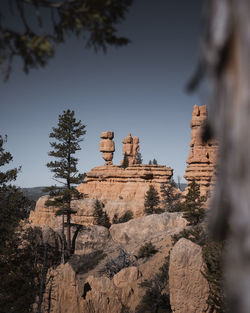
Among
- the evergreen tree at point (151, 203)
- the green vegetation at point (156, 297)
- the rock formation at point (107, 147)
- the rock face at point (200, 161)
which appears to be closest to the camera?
the green vegetation at point (156, 297)

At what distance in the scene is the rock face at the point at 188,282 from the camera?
1043 cm

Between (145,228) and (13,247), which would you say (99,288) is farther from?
(145,228)

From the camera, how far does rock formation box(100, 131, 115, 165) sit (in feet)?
156

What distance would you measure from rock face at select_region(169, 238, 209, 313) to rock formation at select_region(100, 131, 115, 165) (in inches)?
1475

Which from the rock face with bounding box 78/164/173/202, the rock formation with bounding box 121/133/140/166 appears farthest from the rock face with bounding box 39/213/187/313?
the rock formation with bounding box 121/133/140/166

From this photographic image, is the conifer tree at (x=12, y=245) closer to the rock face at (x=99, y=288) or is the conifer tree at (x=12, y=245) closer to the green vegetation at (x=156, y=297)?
the rock face at (x=99, y=288)

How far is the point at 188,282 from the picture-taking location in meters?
10.6

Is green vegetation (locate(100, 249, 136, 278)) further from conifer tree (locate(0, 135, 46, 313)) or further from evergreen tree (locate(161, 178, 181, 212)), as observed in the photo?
evergreen tree (locate(161, 178, 181, 212))

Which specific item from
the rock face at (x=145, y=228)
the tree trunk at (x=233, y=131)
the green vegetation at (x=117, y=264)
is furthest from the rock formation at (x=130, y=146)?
the tree trunk at (x=233, y=131)

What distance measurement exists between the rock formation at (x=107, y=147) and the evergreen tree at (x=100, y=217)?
17288 mm

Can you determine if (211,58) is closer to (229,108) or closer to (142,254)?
(229,108)

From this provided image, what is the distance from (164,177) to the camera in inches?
1537

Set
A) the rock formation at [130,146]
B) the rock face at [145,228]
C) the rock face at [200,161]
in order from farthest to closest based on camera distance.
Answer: the rock formation at [130,146]
the rock face at [200,161]
the rock face at [145,228]

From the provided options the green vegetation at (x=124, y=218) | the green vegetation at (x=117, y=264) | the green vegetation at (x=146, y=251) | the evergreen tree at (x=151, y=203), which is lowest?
the green vegetation at (x=117, y=264)
